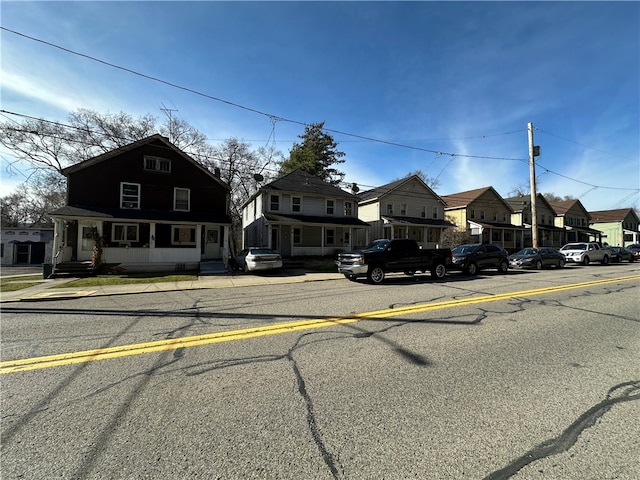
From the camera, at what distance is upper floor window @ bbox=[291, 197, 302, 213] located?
2591 cm

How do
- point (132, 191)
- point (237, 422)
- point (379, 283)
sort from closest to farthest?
point (237, 422), point (379, 283), point (132, 191)

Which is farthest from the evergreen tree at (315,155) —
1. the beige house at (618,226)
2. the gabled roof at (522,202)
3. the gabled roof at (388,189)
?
the beige house at (618,226)

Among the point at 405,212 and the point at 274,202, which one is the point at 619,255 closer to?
the point at 405,212

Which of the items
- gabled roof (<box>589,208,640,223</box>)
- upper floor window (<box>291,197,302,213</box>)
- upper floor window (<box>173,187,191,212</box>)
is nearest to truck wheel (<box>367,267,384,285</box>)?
upper floor window (<box>291,197,302,213</box>)

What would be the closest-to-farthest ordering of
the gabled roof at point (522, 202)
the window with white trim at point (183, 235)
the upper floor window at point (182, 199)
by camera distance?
the window with white trim at point (183, 235), the upper floor window at point (182, 199), the gabled roof at point (522, 202)

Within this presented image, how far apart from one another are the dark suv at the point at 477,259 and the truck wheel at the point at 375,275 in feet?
14.6

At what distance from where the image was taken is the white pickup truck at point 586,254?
2369 centimetres

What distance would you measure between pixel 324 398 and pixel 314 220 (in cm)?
2171

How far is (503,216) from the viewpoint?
40.8 metres

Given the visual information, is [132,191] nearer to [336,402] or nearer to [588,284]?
[336,402]

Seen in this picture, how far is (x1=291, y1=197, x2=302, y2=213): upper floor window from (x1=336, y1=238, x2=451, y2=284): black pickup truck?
1276 centimetres

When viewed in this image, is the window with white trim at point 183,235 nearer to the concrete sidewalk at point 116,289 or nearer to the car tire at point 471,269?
the concrete sidewalk at point 116,289

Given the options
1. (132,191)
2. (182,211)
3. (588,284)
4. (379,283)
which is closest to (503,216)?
(588,284)

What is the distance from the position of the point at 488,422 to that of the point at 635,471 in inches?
39.0
